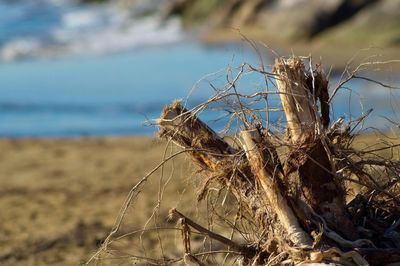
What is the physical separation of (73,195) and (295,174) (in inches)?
281

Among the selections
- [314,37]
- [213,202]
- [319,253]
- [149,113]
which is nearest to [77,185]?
[149,113]

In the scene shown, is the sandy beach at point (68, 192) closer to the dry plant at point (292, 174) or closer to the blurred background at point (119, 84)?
the blurred background at point (119, 84)

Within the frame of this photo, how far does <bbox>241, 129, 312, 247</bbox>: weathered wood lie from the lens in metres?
3.81

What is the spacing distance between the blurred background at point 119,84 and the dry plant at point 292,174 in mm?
182

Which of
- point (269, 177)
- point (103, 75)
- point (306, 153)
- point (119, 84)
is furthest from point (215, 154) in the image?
point (103, 75)

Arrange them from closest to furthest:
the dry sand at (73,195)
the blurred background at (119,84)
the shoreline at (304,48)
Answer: the dry sand at (73,195), the blurred background at (119,84), the shoreline at (304,48)

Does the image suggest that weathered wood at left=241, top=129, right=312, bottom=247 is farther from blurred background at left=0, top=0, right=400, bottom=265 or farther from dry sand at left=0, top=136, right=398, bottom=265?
dry sand at left=0, top=136, right=398, bottom=265

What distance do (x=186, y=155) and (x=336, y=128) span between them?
2.09ft

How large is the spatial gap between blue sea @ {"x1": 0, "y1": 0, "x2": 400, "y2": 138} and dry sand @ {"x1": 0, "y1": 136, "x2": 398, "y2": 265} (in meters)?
0.85

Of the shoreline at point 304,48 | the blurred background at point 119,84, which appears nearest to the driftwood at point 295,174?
the blurred background at point 119,84

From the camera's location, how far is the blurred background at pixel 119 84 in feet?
28.5

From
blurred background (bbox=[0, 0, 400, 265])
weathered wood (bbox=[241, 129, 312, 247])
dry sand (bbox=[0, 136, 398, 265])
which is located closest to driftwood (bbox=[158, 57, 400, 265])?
weathered wood (bbox=[241, 129, 312, 247])

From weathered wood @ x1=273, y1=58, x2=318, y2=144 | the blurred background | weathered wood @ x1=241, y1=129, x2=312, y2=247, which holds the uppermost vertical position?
the blurred background

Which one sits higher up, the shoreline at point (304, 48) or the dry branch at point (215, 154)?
the shoreline at point (304, 48)
